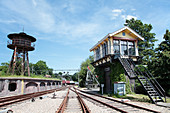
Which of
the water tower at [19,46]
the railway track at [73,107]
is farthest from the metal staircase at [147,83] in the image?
the water tower at [19,46]

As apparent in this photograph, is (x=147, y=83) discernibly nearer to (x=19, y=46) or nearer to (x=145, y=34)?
(x=145, y=34)

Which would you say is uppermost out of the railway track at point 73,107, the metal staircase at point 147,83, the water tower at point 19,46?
the water tower at point 19,46

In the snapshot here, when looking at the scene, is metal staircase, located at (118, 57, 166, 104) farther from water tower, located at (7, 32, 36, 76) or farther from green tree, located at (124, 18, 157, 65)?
water tower, located at (7, 32, 36, 76)

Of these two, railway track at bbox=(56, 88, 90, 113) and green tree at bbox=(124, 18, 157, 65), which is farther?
green tree at bbox=(124, 18, 157, 65)

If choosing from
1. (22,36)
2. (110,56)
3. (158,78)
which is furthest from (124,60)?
(22,36)

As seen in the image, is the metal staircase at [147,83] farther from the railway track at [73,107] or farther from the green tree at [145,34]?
the green tree at [145,34]

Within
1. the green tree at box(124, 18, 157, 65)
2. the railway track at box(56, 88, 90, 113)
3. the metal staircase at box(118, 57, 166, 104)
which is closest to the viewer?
the railway track at box(56, 88, 90, 113)

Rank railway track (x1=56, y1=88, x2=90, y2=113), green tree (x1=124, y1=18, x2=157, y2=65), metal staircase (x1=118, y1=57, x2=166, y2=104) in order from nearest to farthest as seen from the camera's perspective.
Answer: railway track (x1=56, y1=88, x2=90, y2=113), metal staircase (x1=118, y1=57, x2=166, y2=104), green tree (x1=124, y1=18, x2=157, y2=65)

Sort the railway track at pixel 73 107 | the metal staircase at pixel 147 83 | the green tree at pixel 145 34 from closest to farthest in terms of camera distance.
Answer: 1. the railway track at pixel 73 107
2. the metal staircase at pixel 147 83
3. the green tree at pixel 145 34

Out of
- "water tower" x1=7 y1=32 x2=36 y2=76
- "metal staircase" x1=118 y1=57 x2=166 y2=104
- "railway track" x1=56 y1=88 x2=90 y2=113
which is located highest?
"water tower" x1=7 y1=32 x2=36 y2=76

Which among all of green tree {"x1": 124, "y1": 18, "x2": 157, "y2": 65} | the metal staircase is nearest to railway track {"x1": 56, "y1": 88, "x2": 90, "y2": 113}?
the metal staircase

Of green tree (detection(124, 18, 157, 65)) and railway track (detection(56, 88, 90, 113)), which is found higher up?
green tree (detection(124, 18, 157, 65))

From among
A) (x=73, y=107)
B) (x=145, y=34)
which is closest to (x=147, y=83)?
(x=73, y=107)

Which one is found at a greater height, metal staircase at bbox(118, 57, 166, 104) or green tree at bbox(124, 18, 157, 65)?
green tree at bbox(124, 18, 157, 65)
